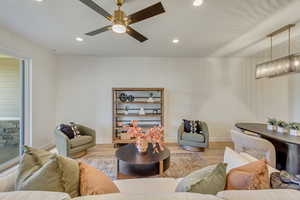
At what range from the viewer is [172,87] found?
15.9 ft

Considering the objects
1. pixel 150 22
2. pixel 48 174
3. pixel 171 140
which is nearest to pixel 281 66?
pixel 150 22

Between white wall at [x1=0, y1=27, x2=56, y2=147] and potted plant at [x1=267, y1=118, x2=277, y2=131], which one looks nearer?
potted plant at [x1=267, y1=118, x2=277, y2=131]

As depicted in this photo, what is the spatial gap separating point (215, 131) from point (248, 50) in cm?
260

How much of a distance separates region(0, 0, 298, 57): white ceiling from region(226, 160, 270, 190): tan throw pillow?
2070 mm

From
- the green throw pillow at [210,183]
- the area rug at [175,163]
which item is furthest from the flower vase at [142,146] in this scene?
the green throw pillow at [210,183]

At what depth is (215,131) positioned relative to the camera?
4855 millimetres

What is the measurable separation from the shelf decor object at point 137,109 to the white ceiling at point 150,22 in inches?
53.7

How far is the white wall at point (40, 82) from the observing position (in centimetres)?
308

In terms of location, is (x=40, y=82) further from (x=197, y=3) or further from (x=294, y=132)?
(x=294, y=132)

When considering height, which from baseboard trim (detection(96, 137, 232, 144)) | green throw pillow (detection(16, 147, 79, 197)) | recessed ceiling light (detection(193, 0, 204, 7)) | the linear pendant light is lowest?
baseboard trim (detection(96, 137, 232, 144))

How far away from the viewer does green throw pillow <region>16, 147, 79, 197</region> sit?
1008 mm

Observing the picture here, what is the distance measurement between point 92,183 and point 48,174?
307mm

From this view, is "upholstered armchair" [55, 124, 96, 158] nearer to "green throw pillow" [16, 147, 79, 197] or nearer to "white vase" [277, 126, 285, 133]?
"green throw pillow" [16, 147, 79, 197]

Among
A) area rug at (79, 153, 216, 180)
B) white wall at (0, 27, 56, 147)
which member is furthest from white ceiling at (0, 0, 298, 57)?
area rug at (79, 153, 216, 180)
